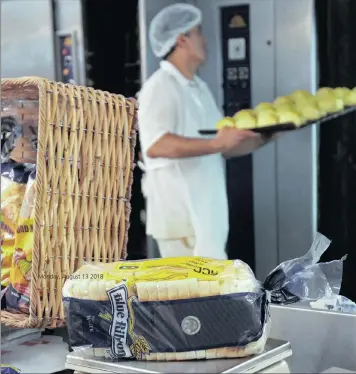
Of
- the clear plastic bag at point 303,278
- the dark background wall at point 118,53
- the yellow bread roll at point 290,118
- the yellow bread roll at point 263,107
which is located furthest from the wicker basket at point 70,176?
the dark background wall at point 118,53

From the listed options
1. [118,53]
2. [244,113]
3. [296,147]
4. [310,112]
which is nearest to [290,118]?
[310,112]

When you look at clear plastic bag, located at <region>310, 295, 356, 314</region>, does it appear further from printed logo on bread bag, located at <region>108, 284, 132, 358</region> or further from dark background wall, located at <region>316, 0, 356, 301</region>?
dark background wall, located at <region>316, 0, 356, 301</region>

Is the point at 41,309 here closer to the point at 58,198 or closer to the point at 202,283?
the point at 58,198

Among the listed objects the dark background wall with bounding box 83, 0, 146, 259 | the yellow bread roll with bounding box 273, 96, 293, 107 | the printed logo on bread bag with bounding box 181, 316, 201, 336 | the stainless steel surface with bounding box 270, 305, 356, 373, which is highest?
the dark background wall with bounding box 83, 0, 146, 259

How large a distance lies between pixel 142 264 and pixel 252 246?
42.5 inches

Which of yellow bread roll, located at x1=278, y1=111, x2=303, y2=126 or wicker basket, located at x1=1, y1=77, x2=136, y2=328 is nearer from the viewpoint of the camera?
wicker basket, located at x1=1, y1=77, x2=136, y2=328

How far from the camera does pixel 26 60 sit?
1.95m

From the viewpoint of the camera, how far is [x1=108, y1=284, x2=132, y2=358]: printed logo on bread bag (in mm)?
691

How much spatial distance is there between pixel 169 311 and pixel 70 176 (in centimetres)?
31

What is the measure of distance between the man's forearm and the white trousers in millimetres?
237

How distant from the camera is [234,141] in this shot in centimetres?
160

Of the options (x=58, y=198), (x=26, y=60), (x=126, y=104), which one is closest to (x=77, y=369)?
(x=58, y=198)

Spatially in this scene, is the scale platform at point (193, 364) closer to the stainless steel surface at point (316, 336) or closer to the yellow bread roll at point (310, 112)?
Answer: the stainless steel surface at point (316, 336)

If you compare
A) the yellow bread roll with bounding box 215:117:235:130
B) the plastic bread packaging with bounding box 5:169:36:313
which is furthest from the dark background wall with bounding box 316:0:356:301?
the plastic bread packaging with bounding box 5:169:36:313
